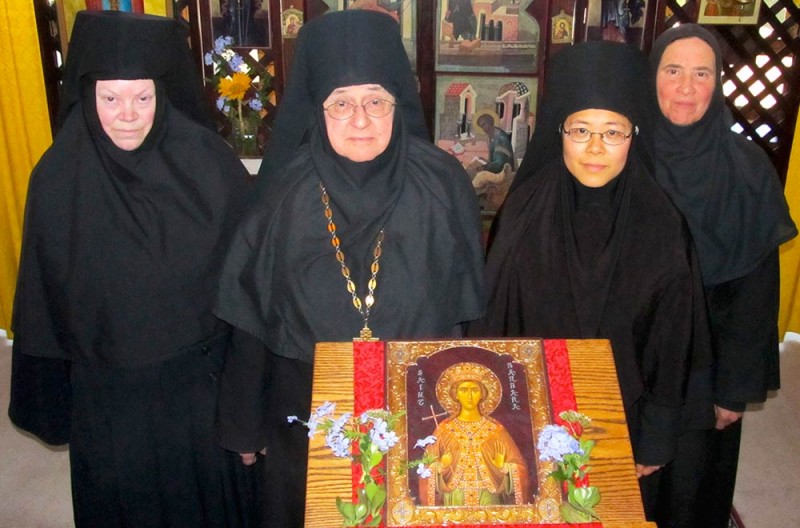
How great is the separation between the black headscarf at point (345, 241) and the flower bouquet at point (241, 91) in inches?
99.8

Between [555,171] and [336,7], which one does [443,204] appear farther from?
[336,7]

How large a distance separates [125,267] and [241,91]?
247 centimetres

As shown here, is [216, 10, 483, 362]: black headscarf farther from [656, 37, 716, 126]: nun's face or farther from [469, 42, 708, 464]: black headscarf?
[656, 37, 716, 126]: nun's face

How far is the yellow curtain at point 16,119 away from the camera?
3.94m

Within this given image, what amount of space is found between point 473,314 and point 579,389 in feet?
1.56

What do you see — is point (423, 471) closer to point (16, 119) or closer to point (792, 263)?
point (16, 119)

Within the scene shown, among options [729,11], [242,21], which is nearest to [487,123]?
[729,11]

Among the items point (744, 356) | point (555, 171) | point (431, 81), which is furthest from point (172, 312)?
point (431, 81)

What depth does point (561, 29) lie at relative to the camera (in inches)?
174

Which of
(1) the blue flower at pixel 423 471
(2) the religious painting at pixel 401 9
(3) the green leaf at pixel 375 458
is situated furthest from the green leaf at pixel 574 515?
(2) the religious painting at pixel 401 9

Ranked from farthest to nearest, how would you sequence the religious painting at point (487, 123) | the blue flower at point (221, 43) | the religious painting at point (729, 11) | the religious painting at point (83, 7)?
the religious painting at point (487, 123) < the blue flower at point (221, 43) < the religious painting at point (729, 11) < the religious painting at point (83, 7)

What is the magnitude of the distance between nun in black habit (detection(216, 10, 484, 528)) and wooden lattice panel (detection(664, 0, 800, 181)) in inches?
121

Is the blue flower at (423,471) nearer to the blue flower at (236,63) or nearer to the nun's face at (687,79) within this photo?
the nun's face at (687,79)

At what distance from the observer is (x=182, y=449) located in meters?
2.27
